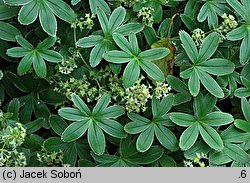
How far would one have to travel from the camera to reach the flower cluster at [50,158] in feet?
7.87

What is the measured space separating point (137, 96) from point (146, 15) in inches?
15.6

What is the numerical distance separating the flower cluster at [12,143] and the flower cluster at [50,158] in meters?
0.13

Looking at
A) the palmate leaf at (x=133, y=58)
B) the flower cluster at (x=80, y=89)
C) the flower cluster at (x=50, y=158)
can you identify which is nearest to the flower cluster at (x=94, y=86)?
the flower cluster at (x=80, y=89)

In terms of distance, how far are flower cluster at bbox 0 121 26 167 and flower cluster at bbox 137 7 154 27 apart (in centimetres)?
75

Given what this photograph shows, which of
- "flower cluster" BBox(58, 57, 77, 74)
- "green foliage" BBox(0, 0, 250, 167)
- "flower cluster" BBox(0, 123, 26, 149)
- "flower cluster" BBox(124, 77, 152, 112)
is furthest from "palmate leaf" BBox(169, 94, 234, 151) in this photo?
"flower cluster" BBox(0, 123, 26, 149)

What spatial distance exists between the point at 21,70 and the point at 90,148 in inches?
18.6

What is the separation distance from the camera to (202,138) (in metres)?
2.38

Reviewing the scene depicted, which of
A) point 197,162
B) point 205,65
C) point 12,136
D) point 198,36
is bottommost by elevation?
point 197,162

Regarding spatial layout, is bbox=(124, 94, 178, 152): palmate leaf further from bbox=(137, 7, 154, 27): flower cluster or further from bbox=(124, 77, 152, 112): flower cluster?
bbox=(137, 7, 154, 27): flower cluster

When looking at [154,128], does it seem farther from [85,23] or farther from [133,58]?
[85,23]

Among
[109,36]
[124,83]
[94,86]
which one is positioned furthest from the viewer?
[94,86]

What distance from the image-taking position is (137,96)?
233 centimetres

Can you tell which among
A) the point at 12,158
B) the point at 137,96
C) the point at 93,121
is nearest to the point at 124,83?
the point at 137,96

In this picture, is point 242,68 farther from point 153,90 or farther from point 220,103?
point 153,90
